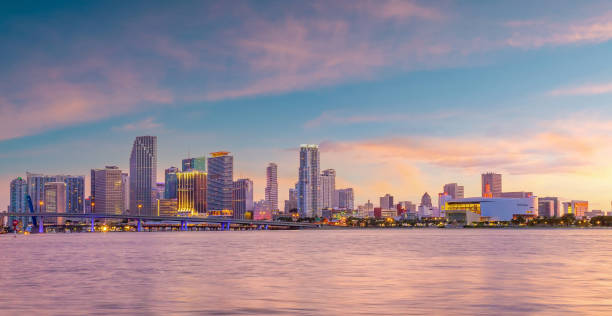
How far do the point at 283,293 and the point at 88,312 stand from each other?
45.6 ft

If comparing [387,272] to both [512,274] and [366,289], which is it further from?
[366,289]

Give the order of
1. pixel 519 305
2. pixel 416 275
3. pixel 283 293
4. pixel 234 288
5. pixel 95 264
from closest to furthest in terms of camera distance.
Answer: pixel 519 305 → pixel 283 293 → pixel 234 288 → pixel 416 275 → pixel 95 264

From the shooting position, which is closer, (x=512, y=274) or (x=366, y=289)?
(x=366, y=289)

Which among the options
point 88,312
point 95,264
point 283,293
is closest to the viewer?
point 88,312

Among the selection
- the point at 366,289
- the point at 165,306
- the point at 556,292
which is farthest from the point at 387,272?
the point at 165,306

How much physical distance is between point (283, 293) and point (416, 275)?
1794cm

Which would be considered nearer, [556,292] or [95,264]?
[556,292]

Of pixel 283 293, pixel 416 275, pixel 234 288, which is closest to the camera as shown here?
pixel 283 293

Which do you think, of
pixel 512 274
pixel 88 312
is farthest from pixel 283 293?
pixel 512 274

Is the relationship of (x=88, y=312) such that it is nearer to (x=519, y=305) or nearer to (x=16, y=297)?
(x=16, y=297)

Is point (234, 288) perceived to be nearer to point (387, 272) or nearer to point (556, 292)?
point (387, 272)

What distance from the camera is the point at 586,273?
197ft

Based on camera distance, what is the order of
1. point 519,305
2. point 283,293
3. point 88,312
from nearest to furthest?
point 88,312, point 519,305, point 283,293

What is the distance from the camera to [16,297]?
41219 mm
